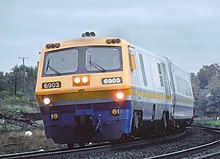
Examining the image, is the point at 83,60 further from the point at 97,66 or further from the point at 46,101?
the point at 46,101

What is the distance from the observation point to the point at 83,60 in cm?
1352

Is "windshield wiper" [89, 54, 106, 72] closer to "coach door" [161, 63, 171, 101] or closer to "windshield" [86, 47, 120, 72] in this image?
"windshield" [86, 47, 120, 72]

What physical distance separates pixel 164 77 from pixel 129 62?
5.24 m

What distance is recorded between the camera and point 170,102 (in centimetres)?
1909

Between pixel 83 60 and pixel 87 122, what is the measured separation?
5.43ft

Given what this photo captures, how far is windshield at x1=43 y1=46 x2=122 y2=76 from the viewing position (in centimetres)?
1338

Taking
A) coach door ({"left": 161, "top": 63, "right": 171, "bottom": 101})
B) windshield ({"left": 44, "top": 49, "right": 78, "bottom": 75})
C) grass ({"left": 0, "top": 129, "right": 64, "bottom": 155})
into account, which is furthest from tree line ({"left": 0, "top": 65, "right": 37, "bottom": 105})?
windshield ({"left": 44, "top": 49, "right": 78, "bottom": 75})

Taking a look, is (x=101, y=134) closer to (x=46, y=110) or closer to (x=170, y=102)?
(x=46, y=110)

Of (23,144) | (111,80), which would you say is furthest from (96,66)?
(23,144)

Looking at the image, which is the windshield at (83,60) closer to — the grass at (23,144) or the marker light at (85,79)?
the marker light at (85,79)

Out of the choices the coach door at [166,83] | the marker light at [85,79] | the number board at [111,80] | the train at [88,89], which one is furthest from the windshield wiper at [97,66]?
the coach door at [166,83]

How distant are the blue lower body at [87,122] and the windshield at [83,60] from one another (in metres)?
0.95

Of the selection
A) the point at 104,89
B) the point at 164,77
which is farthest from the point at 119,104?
the point at 164,77

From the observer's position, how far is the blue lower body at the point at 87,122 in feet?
42.9
